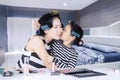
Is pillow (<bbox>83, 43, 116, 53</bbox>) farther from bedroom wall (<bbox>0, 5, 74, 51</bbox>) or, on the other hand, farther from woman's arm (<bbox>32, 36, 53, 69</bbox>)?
woman's arm (<bbox>32, 36, 53, 69</bbox>)

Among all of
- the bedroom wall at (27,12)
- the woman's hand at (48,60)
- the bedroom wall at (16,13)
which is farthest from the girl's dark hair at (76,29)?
the bedroom wall at (27,12)

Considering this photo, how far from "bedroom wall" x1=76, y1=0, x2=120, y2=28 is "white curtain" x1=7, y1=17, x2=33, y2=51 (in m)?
1.26

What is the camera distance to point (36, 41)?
157cm

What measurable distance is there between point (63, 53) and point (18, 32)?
2.64 metres

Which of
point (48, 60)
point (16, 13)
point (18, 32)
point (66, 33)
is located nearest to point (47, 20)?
point (66, 33)

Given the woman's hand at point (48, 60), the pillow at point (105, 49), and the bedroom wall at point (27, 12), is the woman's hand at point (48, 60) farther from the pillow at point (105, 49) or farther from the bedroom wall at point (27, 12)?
the bedroom wall at point (27, 12)

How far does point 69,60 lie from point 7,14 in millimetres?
2560

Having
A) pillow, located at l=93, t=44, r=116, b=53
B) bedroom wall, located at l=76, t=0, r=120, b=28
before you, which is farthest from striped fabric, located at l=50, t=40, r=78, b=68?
bedroom wall, located at l=76, t=0, r=120, b=28

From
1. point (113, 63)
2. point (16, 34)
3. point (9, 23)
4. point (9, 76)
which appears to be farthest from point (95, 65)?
point (9, 23)

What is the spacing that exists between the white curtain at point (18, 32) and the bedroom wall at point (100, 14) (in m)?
1.26

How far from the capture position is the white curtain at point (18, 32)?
396 cm

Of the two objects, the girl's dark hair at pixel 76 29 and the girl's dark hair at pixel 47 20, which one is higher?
the girl's dark hair at pixel 47 20

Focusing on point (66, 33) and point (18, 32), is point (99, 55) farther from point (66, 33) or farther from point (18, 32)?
point (18, 32)

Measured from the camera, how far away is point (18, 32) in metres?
4.25
